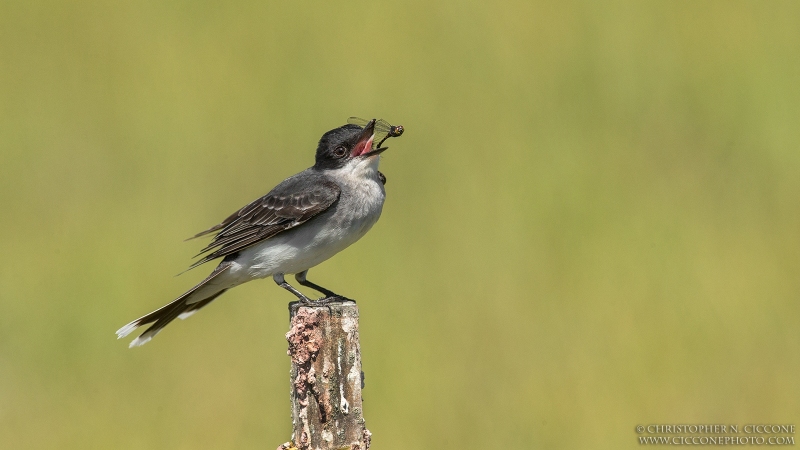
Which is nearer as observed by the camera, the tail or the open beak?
the tail

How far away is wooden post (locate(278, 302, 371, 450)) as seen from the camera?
6148mm

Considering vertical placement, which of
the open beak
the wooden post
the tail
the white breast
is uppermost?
the open beak

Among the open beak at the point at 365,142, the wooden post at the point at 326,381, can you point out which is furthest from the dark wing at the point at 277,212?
the wooden post at the point at 326,381

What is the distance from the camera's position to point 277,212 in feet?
27.4

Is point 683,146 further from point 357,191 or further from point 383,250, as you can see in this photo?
point 357,191

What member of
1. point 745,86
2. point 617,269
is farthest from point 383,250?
point 745,86

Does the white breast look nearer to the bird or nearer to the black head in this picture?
the bird

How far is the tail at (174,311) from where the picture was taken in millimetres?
8367

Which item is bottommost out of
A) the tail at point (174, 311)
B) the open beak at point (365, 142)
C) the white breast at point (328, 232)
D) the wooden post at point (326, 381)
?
the wooden post at point (326, 381)

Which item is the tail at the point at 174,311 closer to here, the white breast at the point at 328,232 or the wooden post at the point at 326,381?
the white breast at the point at 328,232

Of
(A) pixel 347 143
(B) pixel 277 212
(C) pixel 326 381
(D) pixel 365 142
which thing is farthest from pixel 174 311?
(C) pixel 326 381

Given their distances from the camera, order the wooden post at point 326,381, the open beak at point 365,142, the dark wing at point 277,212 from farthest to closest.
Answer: the open beak at point 365,142 < the dark wing at point 277,212 < the wooden post at point 326,381

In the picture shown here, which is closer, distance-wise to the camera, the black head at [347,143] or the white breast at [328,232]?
the white breast at [328,232]

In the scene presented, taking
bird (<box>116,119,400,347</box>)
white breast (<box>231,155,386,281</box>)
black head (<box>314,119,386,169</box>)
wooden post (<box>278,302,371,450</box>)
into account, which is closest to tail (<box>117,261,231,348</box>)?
bird (<box>116,119,400,347</box>)
